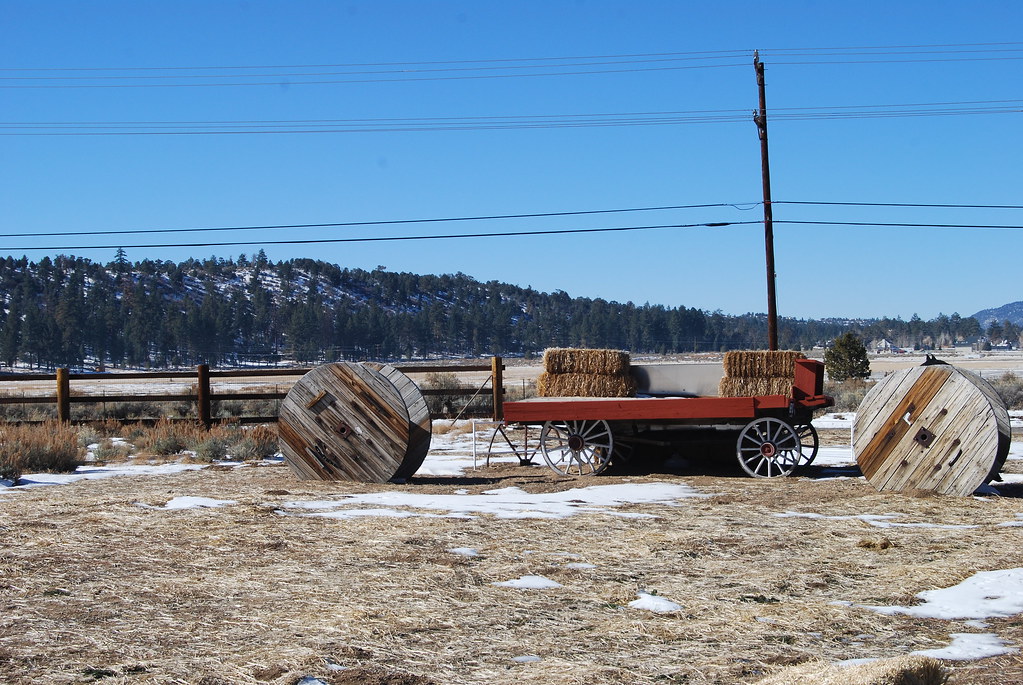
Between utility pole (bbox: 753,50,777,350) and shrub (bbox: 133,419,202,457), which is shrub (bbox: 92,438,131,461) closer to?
shrub (bbox: 133,419,202,457)

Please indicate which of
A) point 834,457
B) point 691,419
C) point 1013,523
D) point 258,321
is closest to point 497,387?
point 834,457

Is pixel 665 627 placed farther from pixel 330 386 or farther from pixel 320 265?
pixel 320 265

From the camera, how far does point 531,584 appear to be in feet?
24.1

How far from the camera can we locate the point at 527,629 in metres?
6.18

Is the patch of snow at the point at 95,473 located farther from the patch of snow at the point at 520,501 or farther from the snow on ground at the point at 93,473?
the patch of snow at the point at 520,501

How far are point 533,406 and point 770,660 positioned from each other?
955 centimetres

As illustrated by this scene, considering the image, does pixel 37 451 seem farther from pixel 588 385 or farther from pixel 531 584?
pixel 531 584

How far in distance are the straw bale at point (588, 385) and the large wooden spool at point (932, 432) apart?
11.8ft

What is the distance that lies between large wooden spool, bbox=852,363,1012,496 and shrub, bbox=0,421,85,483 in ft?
34.1

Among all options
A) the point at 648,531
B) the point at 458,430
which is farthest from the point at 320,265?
the point at 648,531

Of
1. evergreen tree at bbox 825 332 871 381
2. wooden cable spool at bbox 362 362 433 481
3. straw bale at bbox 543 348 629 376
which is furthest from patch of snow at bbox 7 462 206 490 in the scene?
evergreen tree at bbox 825 332 871 381

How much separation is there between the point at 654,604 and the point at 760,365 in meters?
8.56

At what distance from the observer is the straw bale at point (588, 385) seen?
50.9 feet

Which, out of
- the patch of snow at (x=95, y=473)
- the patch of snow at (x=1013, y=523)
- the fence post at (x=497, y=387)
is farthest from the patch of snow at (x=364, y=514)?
the fence post at (x=497, y=387)
